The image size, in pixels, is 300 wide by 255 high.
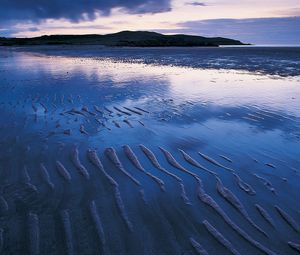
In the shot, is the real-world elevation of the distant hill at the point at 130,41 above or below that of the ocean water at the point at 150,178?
below

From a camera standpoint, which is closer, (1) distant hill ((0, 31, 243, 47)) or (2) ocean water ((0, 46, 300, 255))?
(2) ocean water ((0, 46, 300, 255))

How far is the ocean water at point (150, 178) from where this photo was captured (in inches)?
130

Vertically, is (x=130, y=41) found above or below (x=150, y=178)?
below

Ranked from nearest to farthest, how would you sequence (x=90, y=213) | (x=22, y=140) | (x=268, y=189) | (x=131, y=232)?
(x=131, y=232) → (x=90, y=213) → (x=268, y=189) → (x=22, y=140)

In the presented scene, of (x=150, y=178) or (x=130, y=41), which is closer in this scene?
(x=150, y=178)

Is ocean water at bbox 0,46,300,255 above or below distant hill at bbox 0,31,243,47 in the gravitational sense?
above

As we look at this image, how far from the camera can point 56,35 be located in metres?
137

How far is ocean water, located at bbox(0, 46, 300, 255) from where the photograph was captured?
3297mm

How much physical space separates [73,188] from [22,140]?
255cm

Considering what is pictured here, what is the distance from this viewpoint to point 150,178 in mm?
4680

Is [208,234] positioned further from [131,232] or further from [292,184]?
[292,184]

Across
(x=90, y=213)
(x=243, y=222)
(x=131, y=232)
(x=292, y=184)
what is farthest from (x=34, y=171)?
(x=292, y=184)

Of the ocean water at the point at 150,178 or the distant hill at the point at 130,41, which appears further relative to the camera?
the distant hill at the point at 130,41

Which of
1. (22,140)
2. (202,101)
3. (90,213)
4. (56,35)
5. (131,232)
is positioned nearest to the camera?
(131,232)
